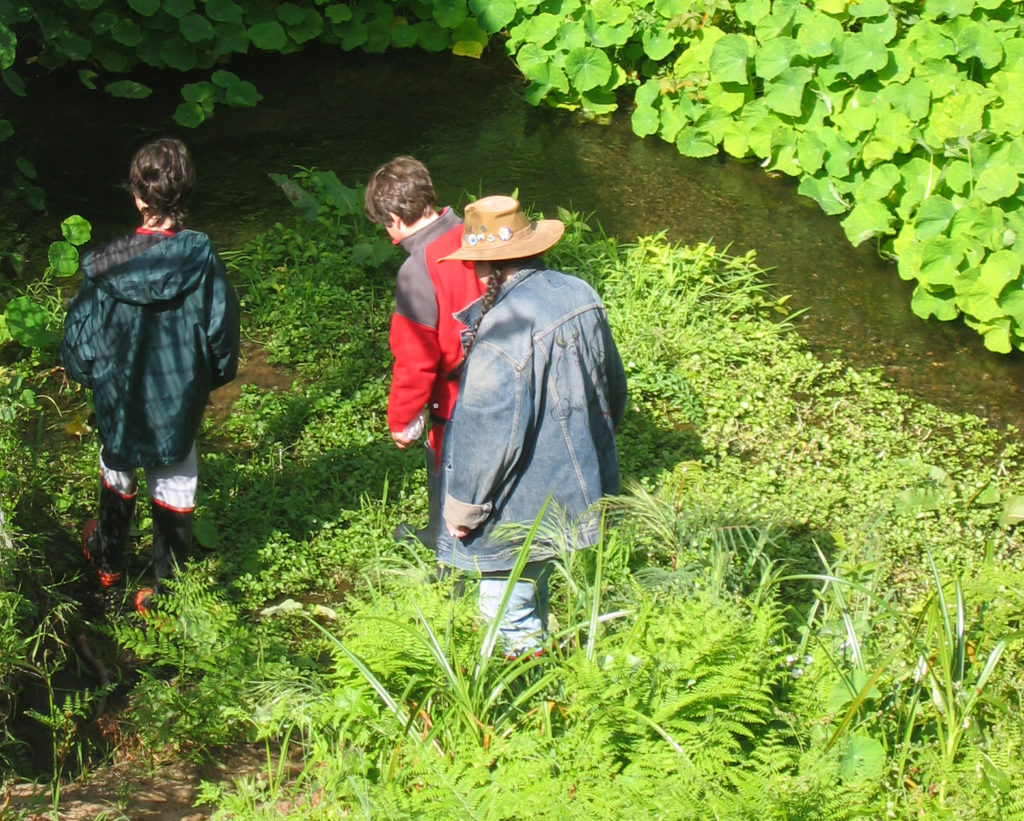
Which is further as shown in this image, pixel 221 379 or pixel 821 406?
pixel 821 406

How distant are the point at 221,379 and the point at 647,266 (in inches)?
118

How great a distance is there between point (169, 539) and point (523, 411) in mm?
1472

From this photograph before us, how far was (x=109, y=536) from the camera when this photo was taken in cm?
367

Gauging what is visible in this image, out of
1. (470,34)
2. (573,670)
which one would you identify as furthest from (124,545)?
(470,34)

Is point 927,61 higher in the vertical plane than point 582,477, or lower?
higher

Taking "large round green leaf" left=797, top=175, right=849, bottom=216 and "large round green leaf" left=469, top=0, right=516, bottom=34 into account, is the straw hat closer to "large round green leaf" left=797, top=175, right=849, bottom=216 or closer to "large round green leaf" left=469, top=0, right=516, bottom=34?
"large round green leaf" left=797, top=175, right=849, bottom=216

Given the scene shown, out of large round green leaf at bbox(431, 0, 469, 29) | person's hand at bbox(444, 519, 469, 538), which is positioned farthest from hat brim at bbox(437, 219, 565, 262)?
large round green leaf at bbox(431, 0, 469, 29)

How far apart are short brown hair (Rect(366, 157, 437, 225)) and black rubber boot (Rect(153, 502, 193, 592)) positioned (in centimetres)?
121

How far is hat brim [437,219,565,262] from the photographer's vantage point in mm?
2924

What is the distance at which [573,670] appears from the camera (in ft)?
8.92

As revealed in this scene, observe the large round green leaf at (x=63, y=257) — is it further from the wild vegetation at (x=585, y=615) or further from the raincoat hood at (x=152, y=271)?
the raincoat hood at (x=152, y=271)

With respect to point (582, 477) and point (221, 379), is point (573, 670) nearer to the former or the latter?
point (582, 477)

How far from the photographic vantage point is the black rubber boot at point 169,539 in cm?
360

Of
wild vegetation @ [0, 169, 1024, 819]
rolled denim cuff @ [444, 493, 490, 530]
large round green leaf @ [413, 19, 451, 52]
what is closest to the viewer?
wild vegetation @ [0, 169, 1024, 819]
